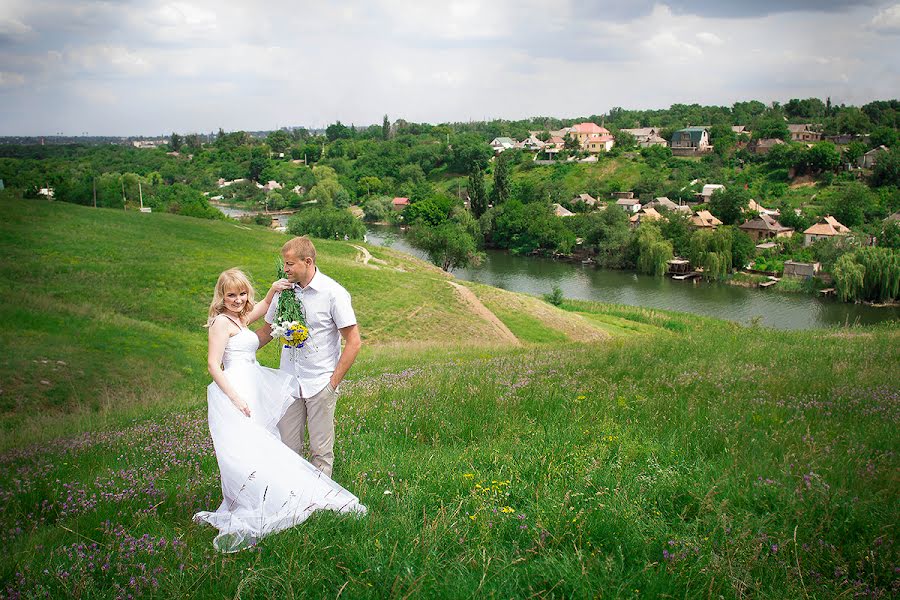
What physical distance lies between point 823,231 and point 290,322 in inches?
3090

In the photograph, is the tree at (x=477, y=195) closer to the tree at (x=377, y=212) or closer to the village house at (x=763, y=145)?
the tree at (x=377, y=212)

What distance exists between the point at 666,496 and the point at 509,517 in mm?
1325

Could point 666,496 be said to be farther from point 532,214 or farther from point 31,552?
point 532,214

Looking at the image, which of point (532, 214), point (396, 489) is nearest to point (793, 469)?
point (396, 489)

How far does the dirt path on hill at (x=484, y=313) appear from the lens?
2946 cm

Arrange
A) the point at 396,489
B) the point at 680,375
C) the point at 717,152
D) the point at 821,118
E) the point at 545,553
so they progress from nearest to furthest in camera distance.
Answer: the point at 545,553 → the point at 396,489 → the point at 680,375 → the point at 717,152 → the point at 821,118

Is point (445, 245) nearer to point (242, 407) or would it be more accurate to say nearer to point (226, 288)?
point (226, 288)

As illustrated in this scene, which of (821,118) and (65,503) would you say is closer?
(65,503)

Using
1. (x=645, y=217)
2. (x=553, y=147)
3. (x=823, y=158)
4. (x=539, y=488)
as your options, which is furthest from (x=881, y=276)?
(x=553, y=147)

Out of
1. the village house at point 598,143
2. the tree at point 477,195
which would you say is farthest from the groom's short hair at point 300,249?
the village house at point 598,143

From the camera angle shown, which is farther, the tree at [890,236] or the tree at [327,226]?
the tree at [890,236]

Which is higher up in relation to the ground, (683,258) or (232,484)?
(232,484)

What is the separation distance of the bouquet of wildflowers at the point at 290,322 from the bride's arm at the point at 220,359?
0.42 metres

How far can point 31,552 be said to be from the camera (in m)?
4.22
